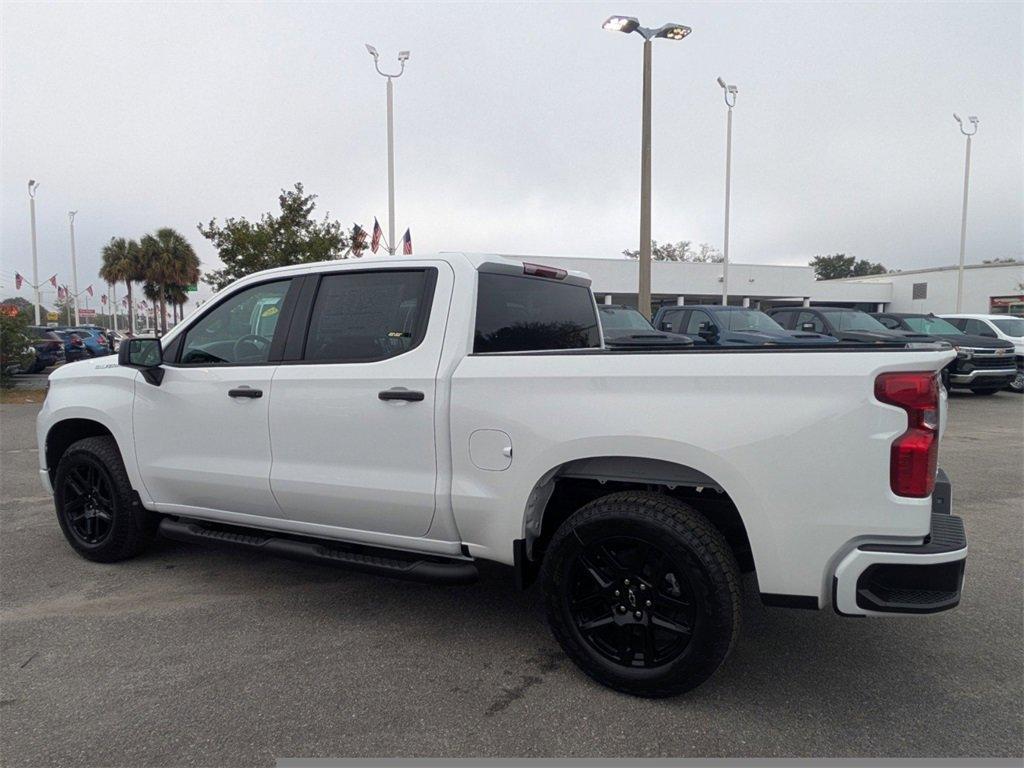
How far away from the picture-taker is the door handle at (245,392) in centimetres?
367

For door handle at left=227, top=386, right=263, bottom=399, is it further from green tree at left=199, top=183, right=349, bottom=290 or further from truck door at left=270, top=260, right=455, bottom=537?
green tree at left=199, top=183, right=349, bottom=290

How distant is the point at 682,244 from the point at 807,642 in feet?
274

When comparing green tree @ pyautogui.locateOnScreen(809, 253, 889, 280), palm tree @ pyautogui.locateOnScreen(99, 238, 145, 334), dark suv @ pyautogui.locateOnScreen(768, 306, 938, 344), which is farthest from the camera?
green tree @ pyautogui.locateOnScreen(809, 253, 889, 280)

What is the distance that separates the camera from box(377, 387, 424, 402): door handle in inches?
127

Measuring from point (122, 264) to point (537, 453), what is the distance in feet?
147

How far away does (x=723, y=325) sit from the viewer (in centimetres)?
1351

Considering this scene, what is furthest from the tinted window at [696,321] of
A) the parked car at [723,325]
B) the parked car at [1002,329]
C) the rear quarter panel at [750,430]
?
the rear quarter panel at [750,430]

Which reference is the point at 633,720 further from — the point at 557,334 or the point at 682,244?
the point at 682,244

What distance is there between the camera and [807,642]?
11.3 feet

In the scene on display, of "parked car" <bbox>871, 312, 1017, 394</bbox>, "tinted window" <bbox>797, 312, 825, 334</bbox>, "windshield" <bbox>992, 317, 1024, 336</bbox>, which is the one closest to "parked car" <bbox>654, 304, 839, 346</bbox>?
"tinted window" <bbox>797, 312, 825, 334</bbox>

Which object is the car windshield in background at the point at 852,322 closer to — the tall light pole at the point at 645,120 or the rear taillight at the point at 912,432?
the tall light pole at the point at 645,120

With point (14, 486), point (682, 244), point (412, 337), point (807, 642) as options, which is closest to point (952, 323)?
point (807, 642)

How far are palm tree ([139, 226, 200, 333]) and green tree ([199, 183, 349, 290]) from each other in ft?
84.8

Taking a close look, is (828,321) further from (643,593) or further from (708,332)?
(643,593)
